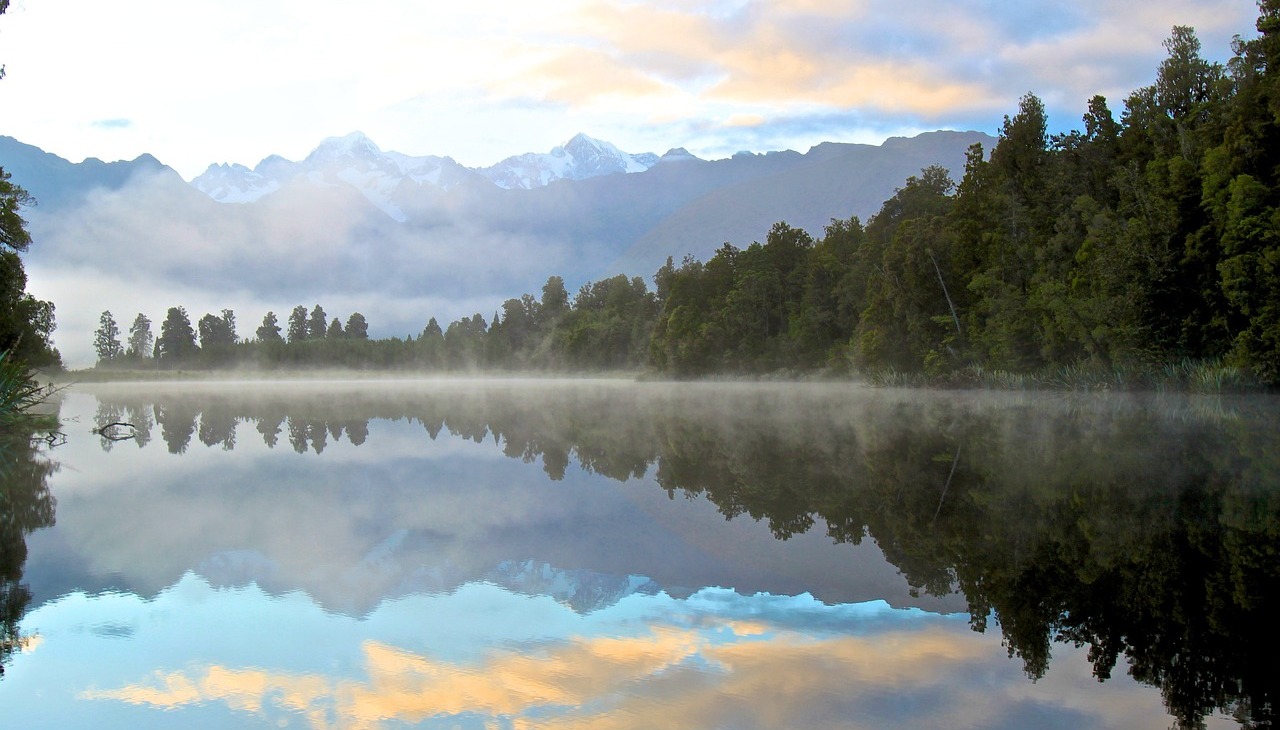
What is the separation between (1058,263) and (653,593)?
43.9m

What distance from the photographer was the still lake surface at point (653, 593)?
4984 millimetres

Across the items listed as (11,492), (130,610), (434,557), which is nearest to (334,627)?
(130,610)

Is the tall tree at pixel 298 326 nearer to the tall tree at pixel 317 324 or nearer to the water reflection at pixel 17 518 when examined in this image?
the tall tree at pixel 317 324

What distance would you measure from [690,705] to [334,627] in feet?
9.12

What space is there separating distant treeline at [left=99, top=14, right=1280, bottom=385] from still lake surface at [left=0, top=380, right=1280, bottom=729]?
21.8 m

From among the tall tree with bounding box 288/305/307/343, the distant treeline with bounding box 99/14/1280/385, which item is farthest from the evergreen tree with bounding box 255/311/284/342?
the distant treeline with bounding box 99/14/1280/385

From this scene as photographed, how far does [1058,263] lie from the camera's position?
1806 inches

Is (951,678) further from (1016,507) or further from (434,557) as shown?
(1016,507)

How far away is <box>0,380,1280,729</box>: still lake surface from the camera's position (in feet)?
16.4

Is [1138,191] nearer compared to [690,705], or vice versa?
[690,705]

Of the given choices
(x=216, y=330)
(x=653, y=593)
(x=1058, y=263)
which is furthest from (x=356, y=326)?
(x=653, y=593)

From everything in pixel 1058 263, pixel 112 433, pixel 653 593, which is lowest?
pixel 112 433

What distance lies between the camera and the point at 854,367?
6397cm

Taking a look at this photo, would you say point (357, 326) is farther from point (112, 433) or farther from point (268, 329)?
point (112, 433)
